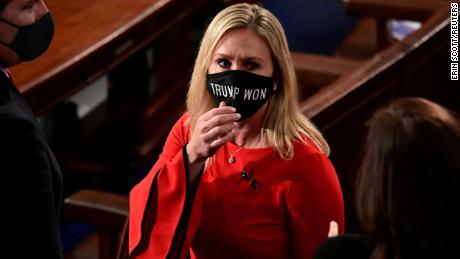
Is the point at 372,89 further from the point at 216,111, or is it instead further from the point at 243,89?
the point at 216,111

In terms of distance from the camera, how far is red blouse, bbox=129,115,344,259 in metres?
1.84

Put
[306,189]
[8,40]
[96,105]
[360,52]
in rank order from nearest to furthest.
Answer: [8,40] < [306,189] < [360,52] < [96,105]

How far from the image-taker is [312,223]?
184 cm

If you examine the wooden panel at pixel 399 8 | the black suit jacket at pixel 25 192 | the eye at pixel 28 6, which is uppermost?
the eye at pixel 28 6

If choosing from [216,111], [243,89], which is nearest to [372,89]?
[243,89]

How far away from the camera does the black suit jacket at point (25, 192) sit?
155 cm

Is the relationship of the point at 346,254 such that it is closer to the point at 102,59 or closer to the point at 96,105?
the point at 102,59

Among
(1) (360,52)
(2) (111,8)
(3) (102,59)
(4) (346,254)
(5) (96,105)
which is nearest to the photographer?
(4) (346,254)

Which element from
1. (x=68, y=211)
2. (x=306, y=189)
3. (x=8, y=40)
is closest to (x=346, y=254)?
(x=306, y=189)

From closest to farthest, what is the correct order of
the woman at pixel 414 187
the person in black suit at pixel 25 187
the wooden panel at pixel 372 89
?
the woman at pixel 414 187, the person in black suit at pixel 25 187, the wooden panel at pixel 372 89

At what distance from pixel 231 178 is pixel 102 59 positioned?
0.50 metres

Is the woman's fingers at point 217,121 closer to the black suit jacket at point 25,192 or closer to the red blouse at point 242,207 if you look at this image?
the red blouse at point 242,207

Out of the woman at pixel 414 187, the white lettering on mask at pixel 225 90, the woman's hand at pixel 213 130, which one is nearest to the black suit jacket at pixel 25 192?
the woman's hand at pixel 213 130

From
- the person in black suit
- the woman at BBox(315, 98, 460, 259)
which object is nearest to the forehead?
the person in black suit
